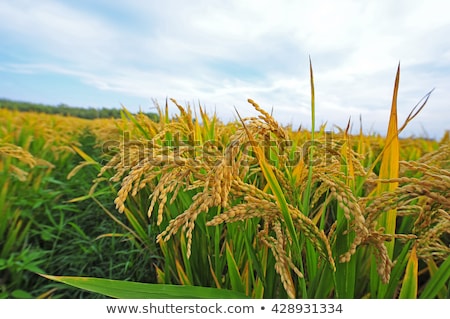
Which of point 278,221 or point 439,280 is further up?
point 278,221

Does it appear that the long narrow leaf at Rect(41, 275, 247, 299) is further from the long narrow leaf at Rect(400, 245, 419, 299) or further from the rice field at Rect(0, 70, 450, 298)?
the long narrow leaf at Rect(400, 245, 419, 299)

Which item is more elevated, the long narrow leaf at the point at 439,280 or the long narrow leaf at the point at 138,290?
the long narrow leaf at the point at 439,280

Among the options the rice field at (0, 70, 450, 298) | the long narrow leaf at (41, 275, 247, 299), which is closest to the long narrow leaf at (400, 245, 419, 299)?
the rice field at (0, 70, 450, 298)

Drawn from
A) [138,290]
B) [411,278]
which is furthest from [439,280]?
[138,290]

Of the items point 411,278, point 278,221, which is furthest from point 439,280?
point 278,221

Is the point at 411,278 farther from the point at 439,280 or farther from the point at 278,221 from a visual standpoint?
the point at 278,221

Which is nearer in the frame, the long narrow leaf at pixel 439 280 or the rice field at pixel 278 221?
the rice field at pixel 278 221

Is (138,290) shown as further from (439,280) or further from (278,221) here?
(439,280)

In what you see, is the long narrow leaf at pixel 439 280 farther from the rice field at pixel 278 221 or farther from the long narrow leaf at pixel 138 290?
the long narrow leaf at pixel 138 290

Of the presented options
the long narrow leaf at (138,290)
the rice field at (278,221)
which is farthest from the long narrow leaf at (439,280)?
the long narrow leaf at (138,290)

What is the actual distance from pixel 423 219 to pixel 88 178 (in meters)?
2.98

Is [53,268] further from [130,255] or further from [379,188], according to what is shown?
[379,188]
